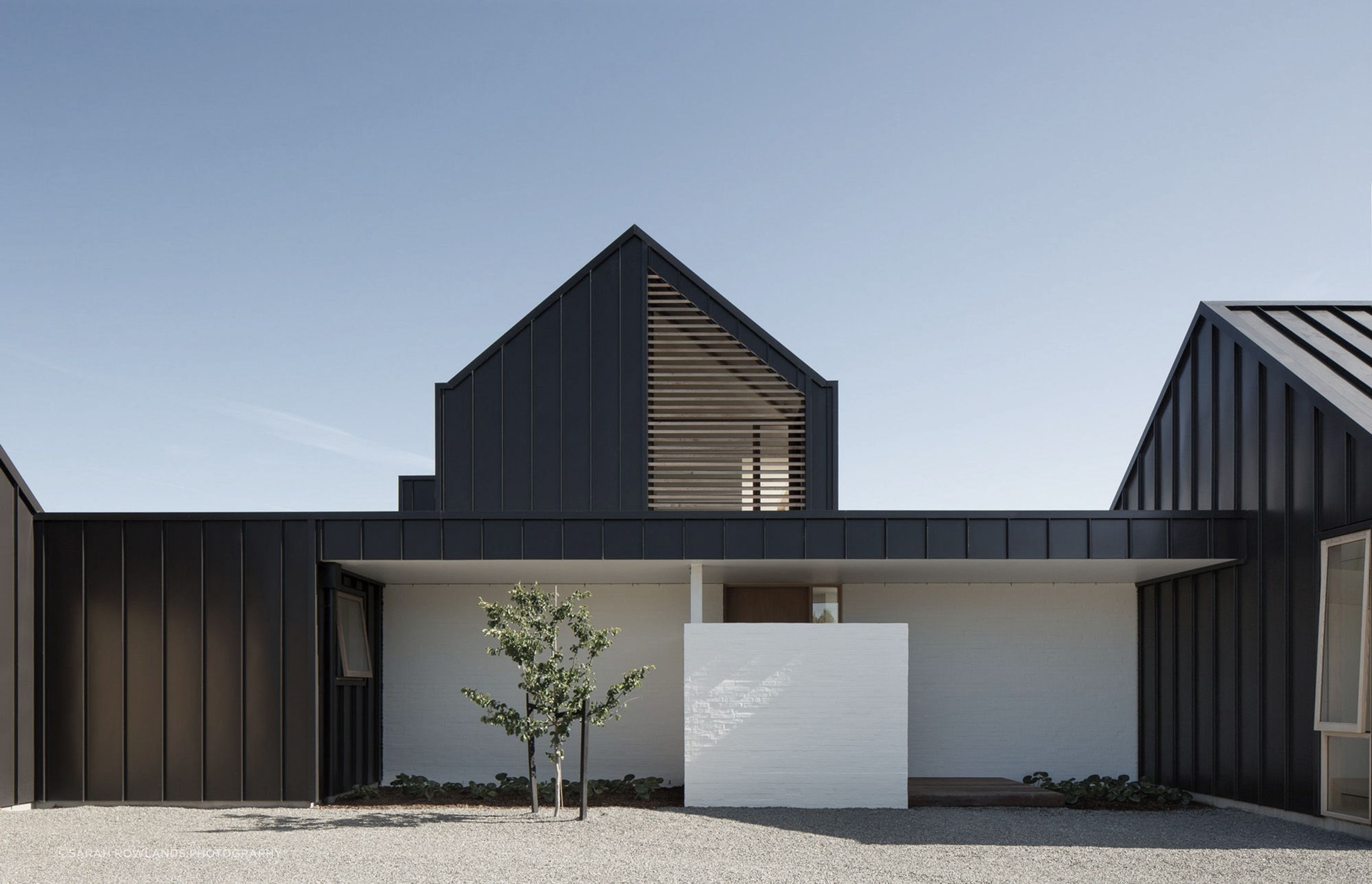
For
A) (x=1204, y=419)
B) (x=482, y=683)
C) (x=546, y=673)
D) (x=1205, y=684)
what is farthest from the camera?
(x=482, y=683)

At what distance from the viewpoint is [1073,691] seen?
15.0m

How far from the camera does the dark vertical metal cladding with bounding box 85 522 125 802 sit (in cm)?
1215

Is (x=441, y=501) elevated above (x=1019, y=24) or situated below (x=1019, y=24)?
below

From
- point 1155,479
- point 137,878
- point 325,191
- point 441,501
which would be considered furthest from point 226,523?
point 1155,479

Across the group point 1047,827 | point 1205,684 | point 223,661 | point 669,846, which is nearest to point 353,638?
point 223,661

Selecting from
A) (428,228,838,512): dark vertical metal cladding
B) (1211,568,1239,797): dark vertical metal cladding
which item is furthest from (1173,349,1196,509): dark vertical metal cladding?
(428,228,838,512): dark vertical metal cladding

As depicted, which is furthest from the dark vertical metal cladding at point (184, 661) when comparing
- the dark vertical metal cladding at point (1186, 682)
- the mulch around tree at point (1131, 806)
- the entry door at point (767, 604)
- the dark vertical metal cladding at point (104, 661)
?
the dark vertical metal cladding at point (1186, 682)

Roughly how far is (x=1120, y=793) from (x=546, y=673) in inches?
283

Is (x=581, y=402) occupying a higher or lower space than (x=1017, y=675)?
higher

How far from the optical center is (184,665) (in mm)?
12195

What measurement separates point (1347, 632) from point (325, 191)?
15.3 m

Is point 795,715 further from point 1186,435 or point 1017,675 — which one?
point 1186,435

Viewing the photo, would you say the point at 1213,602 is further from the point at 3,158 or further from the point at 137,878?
the point at 3,158

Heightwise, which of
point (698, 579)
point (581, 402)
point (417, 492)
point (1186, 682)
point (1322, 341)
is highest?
point (1322, 341)
